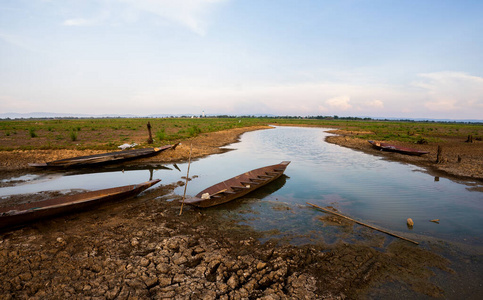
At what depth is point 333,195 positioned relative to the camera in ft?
38.8

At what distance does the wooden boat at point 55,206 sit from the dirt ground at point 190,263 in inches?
12.5

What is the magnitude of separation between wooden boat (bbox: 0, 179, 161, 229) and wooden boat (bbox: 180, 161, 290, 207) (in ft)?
10.6

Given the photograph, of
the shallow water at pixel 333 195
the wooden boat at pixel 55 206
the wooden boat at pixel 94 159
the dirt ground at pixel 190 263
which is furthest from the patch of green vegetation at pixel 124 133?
the dirt ground at pixel 190 263

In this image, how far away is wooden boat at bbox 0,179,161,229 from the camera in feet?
22.5

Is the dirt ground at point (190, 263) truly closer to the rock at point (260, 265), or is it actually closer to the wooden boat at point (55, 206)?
the rock at point (260, 265)

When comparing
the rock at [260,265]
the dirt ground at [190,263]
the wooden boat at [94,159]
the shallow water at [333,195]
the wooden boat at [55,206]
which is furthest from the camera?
the wooden boat at [94,159]

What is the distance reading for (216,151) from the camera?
24.4 metres

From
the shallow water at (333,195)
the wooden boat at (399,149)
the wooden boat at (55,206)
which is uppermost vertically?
the wooden boat at (399,149)

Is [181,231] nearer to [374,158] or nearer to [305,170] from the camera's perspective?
[305,170]

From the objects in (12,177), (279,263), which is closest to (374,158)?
(279,263)

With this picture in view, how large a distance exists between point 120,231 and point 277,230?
5.19 m

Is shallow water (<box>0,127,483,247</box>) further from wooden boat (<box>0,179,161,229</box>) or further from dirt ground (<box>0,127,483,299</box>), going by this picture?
wooden boat (<box>0,179,161,229</box>)

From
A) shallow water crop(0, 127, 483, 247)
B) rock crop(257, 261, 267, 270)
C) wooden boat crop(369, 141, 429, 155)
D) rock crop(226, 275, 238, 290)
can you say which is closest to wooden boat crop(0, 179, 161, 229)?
shallow water crop(0, 127, 483, 247)

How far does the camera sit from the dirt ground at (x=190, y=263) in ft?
15.4
